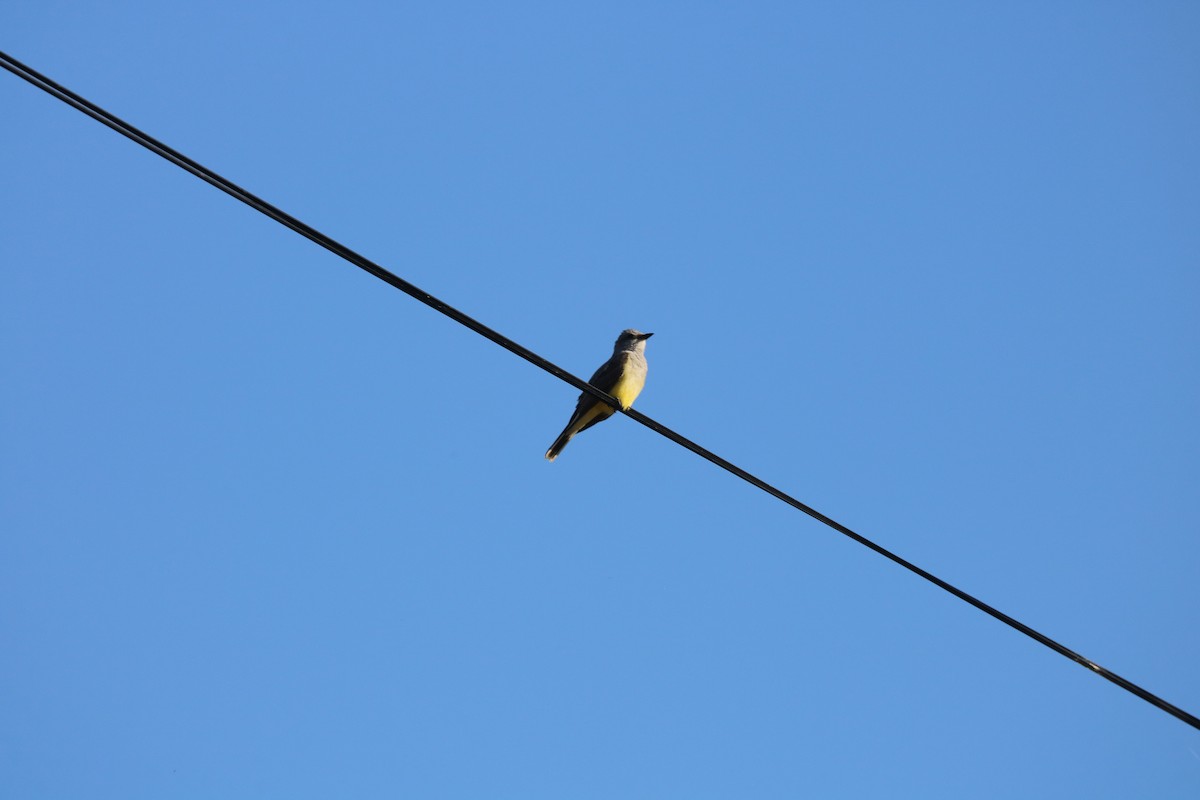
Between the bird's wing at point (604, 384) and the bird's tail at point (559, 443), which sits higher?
the bird's wing at point (604, 384)

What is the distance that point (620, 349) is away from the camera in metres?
11.2

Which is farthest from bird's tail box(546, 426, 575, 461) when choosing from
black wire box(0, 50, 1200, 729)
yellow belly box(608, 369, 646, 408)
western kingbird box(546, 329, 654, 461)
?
black wire box(0, 50, 1200, 729)

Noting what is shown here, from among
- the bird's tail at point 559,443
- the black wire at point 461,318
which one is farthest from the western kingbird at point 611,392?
the black wire at point 461,318

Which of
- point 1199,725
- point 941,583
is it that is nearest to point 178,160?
point 941,583

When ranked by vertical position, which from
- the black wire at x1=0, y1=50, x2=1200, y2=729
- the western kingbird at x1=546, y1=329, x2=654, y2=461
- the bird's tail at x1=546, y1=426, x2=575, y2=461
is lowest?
the black wire at x1=0, y1=50, x2=1200, y2=729

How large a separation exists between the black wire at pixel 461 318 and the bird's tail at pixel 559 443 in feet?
15.7

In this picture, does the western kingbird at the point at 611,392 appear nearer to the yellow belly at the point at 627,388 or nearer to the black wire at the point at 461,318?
the yellow belly at the point at 627,388

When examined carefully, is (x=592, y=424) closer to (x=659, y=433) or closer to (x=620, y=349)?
(x=620, y=349)

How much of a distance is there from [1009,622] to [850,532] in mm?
817

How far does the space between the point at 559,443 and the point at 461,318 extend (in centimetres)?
565

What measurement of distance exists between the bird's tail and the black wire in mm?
4773

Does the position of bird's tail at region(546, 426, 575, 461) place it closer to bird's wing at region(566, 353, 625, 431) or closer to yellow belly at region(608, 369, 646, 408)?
bird's wing at region(566, 353, 625, 431)

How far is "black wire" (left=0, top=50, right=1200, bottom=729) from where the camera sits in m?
3.91

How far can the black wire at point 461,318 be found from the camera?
3.91m
